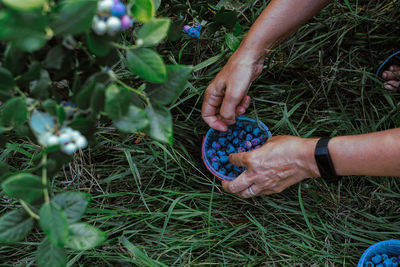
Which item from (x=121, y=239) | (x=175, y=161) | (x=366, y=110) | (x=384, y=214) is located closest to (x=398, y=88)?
(x=366, y=110)

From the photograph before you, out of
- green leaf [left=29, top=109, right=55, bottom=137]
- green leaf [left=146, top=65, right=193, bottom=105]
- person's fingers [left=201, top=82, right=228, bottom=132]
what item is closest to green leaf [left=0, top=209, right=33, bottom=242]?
green leaf [left=29, top=109, right=55, bottom=137]

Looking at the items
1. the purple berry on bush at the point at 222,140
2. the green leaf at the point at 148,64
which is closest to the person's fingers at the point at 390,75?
the purple berry on bush at the point at 222,140

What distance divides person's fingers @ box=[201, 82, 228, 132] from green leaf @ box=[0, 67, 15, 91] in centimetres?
76

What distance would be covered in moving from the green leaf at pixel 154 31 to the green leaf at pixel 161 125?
0.36ft

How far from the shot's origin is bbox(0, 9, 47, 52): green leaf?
0.40 m

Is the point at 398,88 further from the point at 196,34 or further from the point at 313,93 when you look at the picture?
the point at 196,34

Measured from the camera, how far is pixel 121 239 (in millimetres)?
1241

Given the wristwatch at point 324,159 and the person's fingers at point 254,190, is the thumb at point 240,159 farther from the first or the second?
the wristwatch at point 324,159

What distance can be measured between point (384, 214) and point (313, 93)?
58 centimetres

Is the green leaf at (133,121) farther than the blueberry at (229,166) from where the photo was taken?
No

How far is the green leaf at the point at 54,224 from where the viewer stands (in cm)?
49

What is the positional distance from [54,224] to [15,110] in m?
0.17

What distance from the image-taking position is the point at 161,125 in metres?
0.55

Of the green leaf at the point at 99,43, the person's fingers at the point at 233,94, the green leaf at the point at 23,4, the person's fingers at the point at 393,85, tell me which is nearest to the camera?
the green leaf at the point at 23,4
